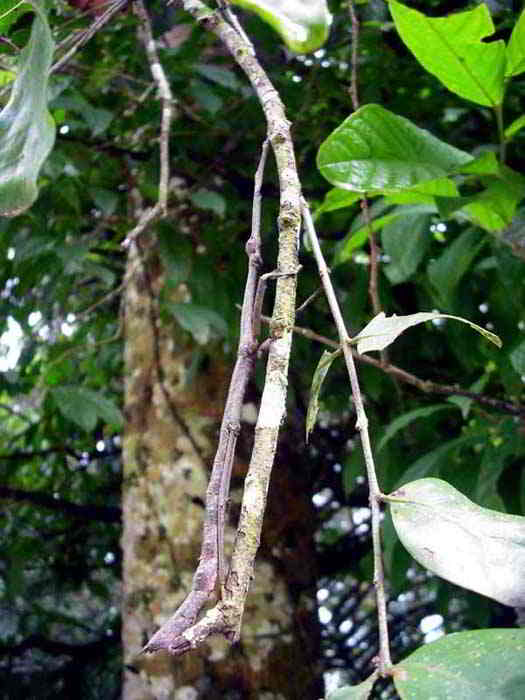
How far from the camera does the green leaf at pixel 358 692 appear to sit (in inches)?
14.0

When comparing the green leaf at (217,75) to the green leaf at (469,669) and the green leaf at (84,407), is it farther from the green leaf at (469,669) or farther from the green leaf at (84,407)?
the green leaf at (469,669)

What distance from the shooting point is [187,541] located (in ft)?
4.77

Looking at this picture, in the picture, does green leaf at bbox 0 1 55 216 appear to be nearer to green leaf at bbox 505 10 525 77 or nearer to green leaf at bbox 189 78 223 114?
green leaf at bbox 505 10 525 77

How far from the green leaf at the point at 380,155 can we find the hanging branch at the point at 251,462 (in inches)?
7.4

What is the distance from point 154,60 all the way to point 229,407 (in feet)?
2.13

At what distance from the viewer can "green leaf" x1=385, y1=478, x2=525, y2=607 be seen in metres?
0.36

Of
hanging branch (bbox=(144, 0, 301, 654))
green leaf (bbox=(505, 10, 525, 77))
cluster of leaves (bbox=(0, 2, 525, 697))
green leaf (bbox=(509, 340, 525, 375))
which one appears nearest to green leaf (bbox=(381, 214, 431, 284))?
cluster of leaves (bbox=(0, 2, 525, 697))

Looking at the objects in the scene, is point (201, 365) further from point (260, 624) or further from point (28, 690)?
point (28, 690)

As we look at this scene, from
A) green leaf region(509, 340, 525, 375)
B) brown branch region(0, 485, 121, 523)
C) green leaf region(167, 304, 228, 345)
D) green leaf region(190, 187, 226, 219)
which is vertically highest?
green leaf region(190, 187, 226, 219)

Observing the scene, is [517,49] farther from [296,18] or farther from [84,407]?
[84,407]

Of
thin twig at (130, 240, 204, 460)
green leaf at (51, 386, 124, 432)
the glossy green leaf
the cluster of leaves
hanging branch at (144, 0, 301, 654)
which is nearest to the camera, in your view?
hanging branch at (144, 0, 301, 654)

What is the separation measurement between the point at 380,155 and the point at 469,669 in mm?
552

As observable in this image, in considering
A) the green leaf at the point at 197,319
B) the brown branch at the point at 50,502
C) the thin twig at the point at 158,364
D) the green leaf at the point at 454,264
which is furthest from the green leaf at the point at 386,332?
the brown branch at the point at 50,502

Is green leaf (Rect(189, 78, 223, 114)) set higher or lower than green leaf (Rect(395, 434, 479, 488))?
higher
